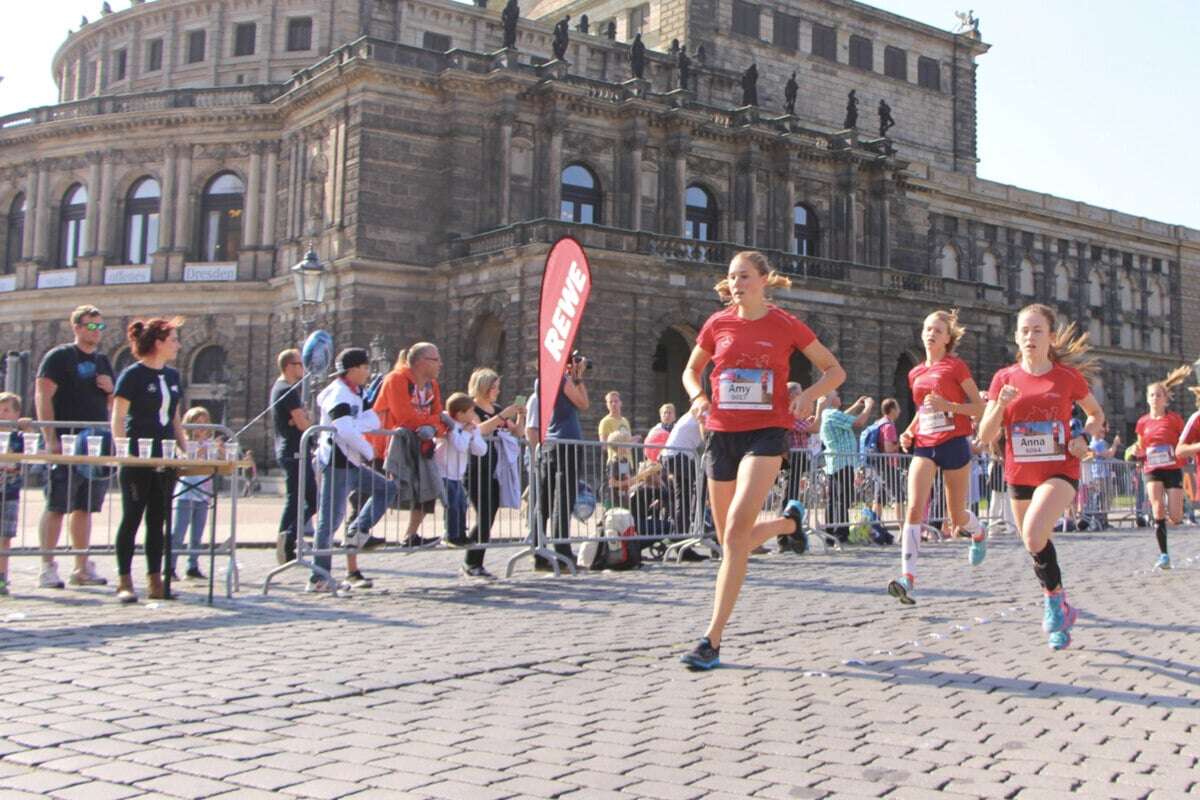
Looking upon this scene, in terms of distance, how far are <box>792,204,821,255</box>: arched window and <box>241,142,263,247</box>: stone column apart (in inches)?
741

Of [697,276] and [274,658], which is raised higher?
[697,276]

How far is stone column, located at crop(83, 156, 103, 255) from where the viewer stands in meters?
42.1

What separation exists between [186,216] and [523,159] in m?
12.6

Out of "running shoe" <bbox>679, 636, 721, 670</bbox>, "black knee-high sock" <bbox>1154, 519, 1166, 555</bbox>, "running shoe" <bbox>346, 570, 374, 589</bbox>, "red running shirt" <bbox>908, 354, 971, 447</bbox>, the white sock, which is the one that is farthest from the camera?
"black knee-high sock" <bbox>1154, 519, 1166, 555</bbox>

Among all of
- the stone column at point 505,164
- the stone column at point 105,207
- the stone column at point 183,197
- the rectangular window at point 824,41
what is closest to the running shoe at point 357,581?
the stone column at point 505,164

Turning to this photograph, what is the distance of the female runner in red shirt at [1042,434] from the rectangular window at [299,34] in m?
44.8

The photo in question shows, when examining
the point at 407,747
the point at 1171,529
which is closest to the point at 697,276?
the point at 1171,529

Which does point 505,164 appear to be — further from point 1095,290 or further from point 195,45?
point 1095,290

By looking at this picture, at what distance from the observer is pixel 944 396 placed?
9109mm

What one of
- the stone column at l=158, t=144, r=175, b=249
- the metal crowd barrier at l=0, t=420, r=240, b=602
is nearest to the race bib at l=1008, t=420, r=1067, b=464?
the metal crowd barrier at l=0, t=420, r=240, b=602

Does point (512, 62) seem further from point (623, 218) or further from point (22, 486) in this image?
point (22, 486)

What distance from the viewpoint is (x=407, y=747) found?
4348 mm

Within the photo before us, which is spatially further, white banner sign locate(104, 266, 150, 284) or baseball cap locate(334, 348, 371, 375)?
white banner sign locate(104, 266, 150, 284)

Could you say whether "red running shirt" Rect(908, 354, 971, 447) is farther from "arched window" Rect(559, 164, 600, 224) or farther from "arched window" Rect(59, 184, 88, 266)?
"arched window" Rect(59, 184, 88, 266)
